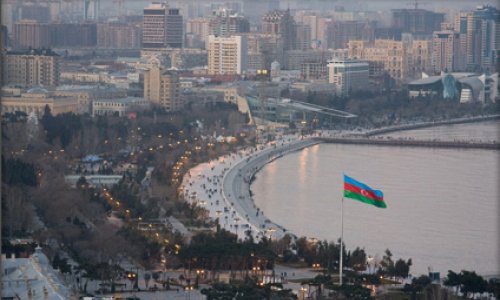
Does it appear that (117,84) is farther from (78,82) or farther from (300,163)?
(300,163)

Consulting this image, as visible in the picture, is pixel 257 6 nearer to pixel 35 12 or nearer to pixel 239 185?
pixel 35 12

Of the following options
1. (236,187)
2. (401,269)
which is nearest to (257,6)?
(236,187)

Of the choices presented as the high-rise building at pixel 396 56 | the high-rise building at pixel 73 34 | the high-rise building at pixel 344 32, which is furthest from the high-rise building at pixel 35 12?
the high-rise building at pixel 396 56

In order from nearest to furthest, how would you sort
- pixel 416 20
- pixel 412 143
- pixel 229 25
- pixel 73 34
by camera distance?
pixel 412 143 < pixel 229 25 < pixel 73 34 < pixel 416 20

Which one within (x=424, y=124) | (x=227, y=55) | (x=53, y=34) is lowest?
(x=424, y=124)

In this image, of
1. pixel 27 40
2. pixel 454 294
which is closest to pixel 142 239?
→ pixel 454 294

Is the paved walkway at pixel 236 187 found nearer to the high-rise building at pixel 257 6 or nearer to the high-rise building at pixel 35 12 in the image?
the high-rise building at pixel 35 12

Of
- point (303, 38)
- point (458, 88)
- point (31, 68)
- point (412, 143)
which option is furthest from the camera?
point (303, 38)
